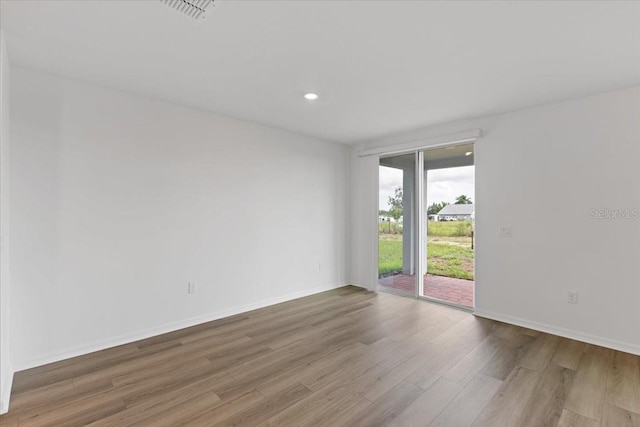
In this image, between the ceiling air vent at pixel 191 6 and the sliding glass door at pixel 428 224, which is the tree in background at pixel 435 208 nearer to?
the sliding glass door at pixel 428 224

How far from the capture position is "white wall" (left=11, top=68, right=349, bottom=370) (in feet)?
8.32

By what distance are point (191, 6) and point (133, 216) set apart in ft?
6.93

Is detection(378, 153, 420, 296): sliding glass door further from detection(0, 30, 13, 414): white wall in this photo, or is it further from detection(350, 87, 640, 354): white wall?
detection(0, 30, 13, 414): white wall

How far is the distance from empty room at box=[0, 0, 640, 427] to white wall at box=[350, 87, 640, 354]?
0.02 metres

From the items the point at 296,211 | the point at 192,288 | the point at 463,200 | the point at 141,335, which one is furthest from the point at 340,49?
the point at 141,335

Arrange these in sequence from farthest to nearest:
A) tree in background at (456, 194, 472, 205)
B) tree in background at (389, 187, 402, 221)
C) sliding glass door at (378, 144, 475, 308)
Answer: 1. tree in background at (389, 187, 402, 221)
2. sliding glass door at (378, 144, 475, 308)
3. tree in background at (456, 194, 472, 205)

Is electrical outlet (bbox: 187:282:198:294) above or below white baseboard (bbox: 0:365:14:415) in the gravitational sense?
above

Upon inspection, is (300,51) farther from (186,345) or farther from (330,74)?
(186,345)

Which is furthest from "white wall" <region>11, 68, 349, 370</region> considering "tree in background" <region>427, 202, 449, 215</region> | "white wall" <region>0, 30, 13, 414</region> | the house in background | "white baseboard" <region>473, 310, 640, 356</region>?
"white baseboard" <region>473, 310, 640, 356</region>

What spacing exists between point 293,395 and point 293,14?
2.54m

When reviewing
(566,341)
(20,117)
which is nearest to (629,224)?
(566,341)

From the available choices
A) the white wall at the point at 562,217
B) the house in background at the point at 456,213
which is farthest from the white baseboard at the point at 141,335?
the white wall at the point at 562,217

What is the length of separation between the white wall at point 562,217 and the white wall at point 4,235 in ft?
14.4

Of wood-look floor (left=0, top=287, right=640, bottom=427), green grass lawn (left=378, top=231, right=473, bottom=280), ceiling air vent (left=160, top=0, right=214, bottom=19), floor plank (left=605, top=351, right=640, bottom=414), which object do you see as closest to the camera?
ceiling air vent (left=160, top=0, right=214, bottom=19)
